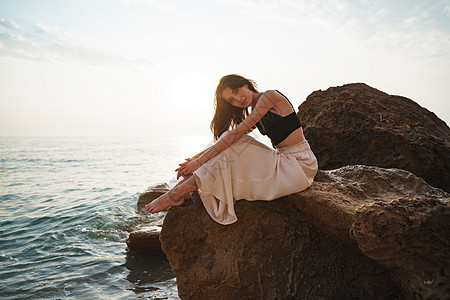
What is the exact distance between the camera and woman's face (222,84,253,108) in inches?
148

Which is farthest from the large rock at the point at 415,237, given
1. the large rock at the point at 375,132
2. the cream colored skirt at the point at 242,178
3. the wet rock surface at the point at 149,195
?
the wet rock surface at the point at 149,195

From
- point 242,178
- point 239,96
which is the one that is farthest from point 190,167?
point 239,96

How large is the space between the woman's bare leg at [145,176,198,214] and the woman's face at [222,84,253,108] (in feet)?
3.90

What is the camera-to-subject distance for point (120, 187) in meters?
14.2

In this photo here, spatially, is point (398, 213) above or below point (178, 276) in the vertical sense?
above

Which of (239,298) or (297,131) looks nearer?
(239,298)

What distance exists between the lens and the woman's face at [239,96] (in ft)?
12.3

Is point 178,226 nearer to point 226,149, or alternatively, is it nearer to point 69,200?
point 226,149

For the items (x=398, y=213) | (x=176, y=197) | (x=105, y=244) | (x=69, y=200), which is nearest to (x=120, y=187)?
(x=69, y=200)

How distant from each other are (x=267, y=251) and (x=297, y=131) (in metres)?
1.45

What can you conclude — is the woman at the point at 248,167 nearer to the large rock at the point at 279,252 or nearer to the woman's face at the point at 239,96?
the woman's face at the point at 239,96

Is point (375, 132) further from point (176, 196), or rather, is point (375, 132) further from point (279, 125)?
point (176, 196)

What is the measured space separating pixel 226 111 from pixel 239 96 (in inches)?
10.9

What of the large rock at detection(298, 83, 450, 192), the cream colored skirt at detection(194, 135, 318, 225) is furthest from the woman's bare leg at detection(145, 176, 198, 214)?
the large rock at detection(298, 83, 450, 192)
